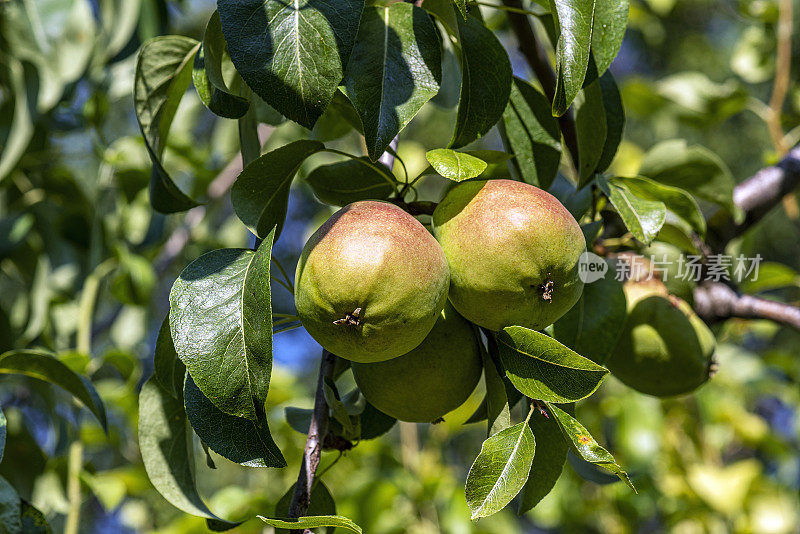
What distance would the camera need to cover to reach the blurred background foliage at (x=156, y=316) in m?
1.23

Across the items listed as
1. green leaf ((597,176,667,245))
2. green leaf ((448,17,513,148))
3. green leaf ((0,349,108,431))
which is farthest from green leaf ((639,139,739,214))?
green leaf ((0,349,108,431))

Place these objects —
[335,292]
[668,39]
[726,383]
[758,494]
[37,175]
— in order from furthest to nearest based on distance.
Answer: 1. [668,39]
2. [726,383]
3. [758,494]
4. [37,175]
5. [335,292]

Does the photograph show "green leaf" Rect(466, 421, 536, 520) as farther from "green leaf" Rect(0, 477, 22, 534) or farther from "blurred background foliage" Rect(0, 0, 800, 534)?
"green leaf" Rect(0, 477, 22, 534)

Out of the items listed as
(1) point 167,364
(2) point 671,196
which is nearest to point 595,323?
(2) point 671,196

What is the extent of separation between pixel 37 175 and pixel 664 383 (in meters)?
1.22

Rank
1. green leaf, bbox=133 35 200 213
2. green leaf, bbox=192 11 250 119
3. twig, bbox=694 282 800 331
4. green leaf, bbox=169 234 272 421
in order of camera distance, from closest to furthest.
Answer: green leaf, bbox=169 234 272 421 < green leaf, bbox=192 11 250 119 < green leaf, bbox=133 35 200 213 < twig, bbox=694 282 800 331

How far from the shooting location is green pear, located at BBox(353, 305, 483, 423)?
661 millimetres

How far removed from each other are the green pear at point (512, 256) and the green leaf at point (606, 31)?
0.49ft

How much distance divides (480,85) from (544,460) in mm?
362

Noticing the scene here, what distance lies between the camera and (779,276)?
144cm

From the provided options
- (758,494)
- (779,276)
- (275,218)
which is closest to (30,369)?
(275,218)

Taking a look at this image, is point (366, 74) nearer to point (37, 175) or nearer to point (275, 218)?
point (275, 218)

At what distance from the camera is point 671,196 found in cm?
89

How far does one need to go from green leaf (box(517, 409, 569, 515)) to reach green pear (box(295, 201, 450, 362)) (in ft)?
0.52
